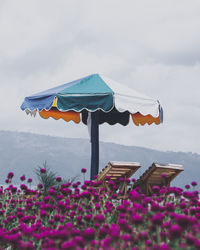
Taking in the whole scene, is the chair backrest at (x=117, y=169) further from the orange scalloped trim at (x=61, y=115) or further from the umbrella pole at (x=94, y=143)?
the orange scalloped trim at (x=61, y=115)

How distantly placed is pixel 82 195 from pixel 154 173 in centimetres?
340

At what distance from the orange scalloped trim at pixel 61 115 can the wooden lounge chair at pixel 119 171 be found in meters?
3.45

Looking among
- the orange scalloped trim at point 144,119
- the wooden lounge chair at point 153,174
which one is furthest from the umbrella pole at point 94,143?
the wooden lounge chair at point 153,174

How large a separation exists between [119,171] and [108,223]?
2.79 m

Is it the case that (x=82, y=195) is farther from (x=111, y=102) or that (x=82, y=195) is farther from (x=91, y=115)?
(x=91, y=115)

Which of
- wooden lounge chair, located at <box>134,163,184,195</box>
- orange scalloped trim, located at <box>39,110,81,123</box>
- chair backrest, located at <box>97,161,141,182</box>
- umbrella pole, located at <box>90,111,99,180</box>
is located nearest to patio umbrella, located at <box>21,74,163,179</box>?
umbrella pole, located at <box>90,111,99,180</box>

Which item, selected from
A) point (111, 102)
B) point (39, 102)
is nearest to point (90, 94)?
point (111, 102)

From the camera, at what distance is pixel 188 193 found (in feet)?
11.4

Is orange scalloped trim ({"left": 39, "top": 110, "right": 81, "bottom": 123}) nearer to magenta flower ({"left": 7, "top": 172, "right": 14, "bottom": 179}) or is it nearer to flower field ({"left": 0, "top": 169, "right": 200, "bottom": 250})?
flower field ({"left": 0, "top": 169, "right": 200, "bottom": 250})

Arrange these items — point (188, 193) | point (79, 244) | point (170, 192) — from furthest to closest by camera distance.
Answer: point (170, 192)
point (188, 193)
point (79, 244)

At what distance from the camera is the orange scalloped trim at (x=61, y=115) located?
987 centimetres

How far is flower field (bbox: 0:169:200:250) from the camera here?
79.4 inches

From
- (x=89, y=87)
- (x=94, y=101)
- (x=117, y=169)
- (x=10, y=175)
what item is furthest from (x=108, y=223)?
(x=89, y=87)

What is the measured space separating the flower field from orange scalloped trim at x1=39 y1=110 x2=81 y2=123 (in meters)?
4.25
